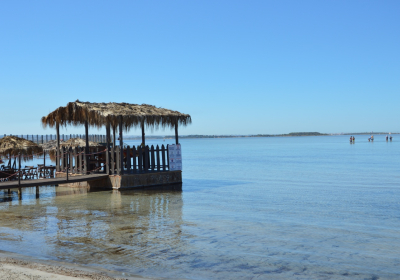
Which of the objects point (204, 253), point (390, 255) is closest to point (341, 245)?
point (390, 255)

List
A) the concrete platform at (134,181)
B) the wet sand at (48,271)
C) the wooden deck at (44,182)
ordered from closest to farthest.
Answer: the wet sand at (48,271) → the wooden deck at (44,182) → the concrete platform at (134,181)

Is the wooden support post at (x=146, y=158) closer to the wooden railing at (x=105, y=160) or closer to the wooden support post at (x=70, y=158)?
the wooden railing at (x=105, y=160)

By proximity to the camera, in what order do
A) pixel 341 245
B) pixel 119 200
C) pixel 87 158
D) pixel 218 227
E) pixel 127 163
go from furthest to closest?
1. pixel 87 158
2. pixel 127 163
3. pixel 119 200
4. pixel 218 227
5. pixel 341 245

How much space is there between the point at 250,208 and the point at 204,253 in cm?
555

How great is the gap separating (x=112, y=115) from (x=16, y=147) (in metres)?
6.38

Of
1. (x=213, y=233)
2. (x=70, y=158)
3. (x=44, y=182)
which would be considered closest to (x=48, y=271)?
(x=213, y=233)

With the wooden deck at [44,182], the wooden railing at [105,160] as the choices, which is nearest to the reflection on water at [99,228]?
the wooden deck at [44,182]

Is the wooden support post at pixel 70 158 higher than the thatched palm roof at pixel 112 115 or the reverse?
the reverse

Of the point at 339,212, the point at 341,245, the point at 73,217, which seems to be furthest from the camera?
the point at 339,212

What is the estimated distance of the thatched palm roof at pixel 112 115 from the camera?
16000 mm

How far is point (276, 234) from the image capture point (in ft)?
30.8

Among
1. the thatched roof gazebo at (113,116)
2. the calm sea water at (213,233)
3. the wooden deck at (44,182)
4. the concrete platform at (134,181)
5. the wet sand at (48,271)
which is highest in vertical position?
the thatched roof gazebo at (113,116)

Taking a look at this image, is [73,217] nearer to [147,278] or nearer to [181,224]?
[181,224]

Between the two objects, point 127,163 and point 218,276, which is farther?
point 127,163
